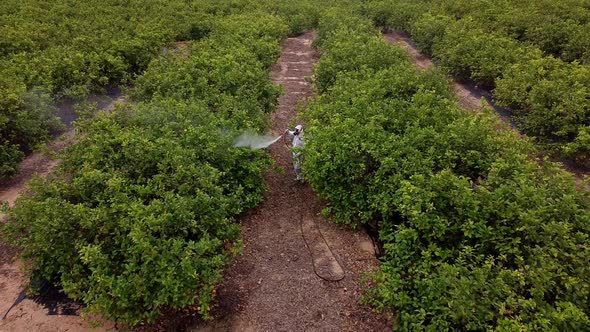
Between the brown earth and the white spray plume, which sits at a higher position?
the white spray plume

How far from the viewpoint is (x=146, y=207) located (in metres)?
6.23

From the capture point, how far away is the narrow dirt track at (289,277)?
21.2ft

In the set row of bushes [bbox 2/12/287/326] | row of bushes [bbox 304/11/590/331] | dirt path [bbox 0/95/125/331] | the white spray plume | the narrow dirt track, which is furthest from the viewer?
the white spray plume

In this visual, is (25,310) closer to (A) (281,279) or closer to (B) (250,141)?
(A) (281,279)

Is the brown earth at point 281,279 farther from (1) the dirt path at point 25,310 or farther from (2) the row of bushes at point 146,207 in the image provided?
(2) the row of bushes at point 146,207

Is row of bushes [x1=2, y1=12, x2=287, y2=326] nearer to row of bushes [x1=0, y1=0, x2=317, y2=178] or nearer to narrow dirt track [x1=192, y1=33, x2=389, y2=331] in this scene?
narrow dirt track [x1=192, y1=33, x2=389, y2=331]

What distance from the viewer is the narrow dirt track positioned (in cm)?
647

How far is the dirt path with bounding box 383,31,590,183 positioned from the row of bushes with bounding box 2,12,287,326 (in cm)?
603

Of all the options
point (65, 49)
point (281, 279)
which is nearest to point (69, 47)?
point (65, 49)

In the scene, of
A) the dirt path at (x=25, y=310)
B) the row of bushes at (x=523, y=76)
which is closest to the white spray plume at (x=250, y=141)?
the dirt path at (x=25, y=310)

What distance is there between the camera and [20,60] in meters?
11.9

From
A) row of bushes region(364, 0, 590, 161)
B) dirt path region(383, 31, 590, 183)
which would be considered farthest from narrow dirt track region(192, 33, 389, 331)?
row of bushes region(364, 0, 590, 161)

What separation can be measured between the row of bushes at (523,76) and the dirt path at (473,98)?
29 cm

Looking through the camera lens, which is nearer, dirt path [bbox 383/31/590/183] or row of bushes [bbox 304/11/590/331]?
row of bushes [bbox 304/11/590/331]
